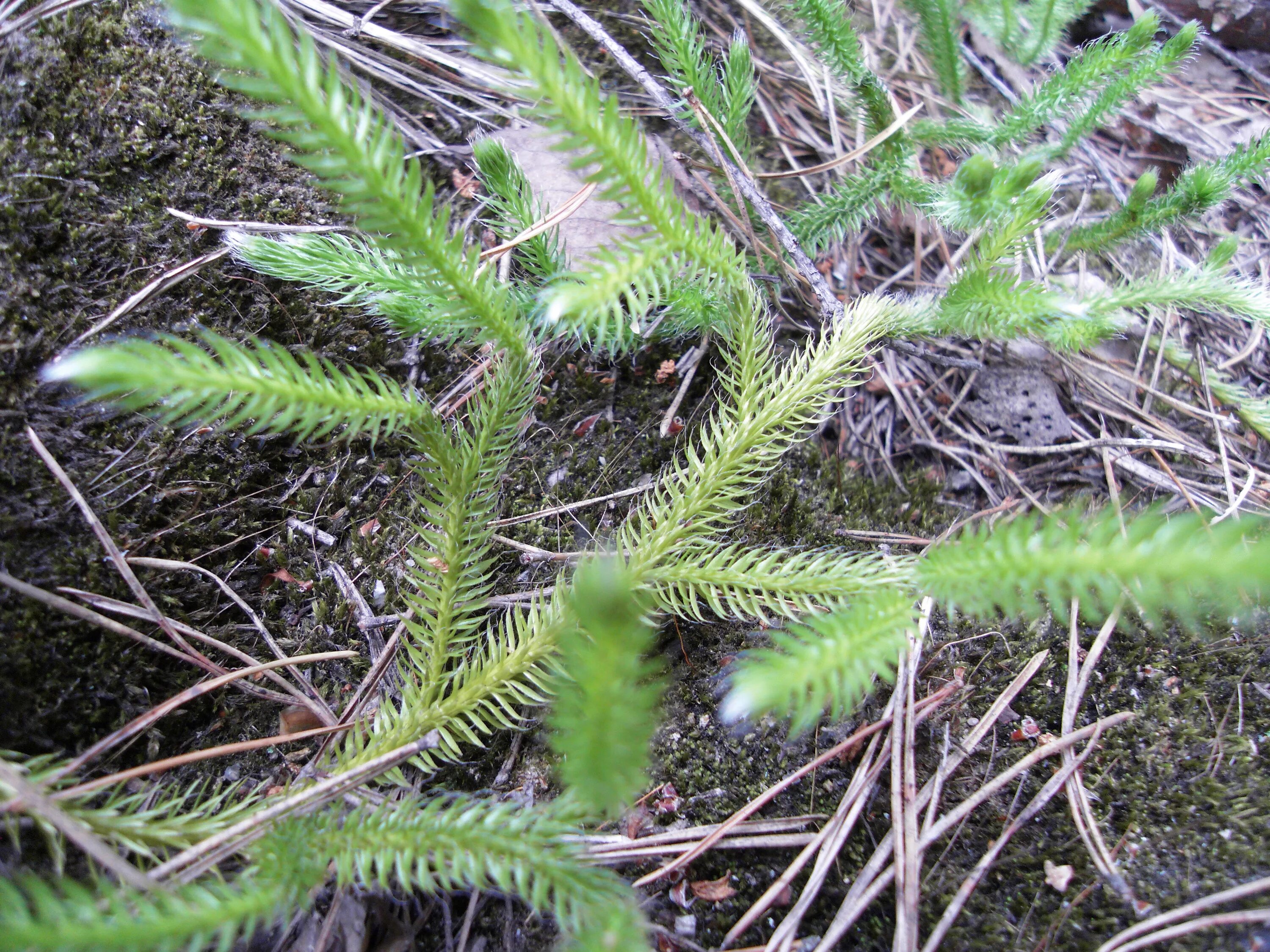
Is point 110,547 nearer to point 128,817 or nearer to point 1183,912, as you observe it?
point 128,817

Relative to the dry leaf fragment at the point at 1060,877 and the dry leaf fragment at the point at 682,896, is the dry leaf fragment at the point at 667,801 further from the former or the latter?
the dry leaf fragment at the point at 1060,877

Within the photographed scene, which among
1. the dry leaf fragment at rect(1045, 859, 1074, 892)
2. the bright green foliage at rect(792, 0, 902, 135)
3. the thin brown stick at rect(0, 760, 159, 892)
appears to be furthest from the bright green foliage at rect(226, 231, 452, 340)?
the dry leaf fragment at rect(1045, 859, 1074, 892)

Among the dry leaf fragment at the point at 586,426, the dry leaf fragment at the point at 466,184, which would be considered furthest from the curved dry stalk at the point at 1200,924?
the dry leaf fragment at the point at 466,184

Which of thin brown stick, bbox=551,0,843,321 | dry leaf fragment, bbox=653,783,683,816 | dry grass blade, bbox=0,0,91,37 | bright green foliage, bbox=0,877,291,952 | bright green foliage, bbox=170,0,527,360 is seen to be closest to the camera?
bright green foliage, bbox=0,877,291,952

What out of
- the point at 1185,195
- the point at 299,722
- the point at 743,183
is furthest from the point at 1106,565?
the point at 299,722

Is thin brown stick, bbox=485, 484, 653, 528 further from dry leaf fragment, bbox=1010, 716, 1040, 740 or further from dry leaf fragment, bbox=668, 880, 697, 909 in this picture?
dry leaf fragment, bbox=1010, 716, 1040, 740

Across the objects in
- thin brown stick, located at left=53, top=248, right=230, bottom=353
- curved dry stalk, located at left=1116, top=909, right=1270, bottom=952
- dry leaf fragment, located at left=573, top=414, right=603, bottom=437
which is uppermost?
thin brown stick, located at left=53, top=248, right=230, bottom=353
